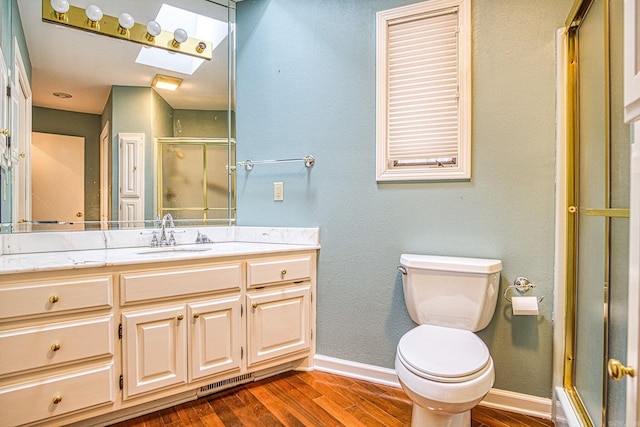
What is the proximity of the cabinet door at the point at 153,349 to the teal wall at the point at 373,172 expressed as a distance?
2.67 feet

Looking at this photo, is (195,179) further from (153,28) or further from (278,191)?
(153,28)

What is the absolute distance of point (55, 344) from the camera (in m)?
1.33

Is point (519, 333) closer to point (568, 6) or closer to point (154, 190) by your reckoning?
point (568, 6)

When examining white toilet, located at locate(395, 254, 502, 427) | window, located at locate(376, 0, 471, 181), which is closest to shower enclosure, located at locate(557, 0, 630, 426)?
white toilet, located at locate(395, 254, 502, 427)

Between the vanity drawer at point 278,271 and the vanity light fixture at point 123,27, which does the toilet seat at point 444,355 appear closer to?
the vanity drawer at point 278,271

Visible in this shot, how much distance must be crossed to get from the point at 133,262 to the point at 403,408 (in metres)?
1.44

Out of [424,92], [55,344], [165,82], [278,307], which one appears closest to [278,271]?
[278,307]

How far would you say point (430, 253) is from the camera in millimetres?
1817

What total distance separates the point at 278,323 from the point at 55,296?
1026 millimetres

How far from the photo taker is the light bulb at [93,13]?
6.18 ft

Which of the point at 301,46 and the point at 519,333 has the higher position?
the point at 301,46

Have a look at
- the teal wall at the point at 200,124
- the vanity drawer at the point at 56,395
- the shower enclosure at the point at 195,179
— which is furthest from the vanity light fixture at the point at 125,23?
the vanity drawer at the point at 56,395

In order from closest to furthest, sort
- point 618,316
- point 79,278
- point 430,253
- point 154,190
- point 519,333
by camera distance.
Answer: point 618,316 → point 79,278 → point 519,333 → point 430,253 → point 154,190

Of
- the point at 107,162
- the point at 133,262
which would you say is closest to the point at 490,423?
the point at 133,262
